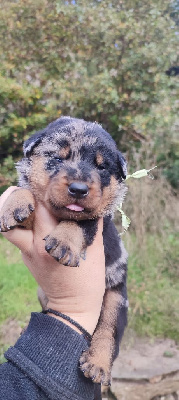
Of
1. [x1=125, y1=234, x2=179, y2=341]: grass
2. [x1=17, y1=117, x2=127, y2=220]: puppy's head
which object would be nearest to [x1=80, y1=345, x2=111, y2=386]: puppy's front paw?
[x1=17, y1=117, x2=127, y2=220]: puppy's head

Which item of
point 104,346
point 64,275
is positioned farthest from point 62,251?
point 104,346

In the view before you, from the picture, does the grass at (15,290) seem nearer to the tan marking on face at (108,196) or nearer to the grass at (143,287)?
the grass at (143,287)

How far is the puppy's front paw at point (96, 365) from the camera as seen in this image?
2130mm

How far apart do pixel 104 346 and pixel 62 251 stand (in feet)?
2.67

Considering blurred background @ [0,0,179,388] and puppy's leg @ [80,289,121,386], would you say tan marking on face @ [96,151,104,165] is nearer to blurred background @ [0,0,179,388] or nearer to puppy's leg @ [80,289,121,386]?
puppy's leg @ [80,289,121,386]

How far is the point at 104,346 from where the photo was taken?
2502 millimetres

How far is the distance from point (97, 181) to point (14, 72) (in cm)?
751

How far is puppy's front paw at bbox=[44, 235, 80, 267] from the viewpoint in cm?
211

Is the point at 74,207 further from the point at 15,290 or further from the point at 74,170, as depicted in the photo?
the point at 15,290

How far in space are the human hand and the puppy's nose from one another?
292mm

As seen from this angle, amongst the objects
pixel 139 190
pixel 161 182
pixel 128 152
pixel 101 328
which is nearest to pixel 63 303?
pixel 101 328

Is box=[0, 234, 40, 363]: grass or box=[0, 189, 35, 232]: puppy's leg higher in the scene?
box=[0, 189, 35, 232]: puppy's leg

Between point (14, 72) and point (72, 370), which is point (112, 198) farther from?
point (14, 72)

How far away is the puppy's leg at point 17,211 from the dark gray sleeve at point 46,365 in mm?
545
